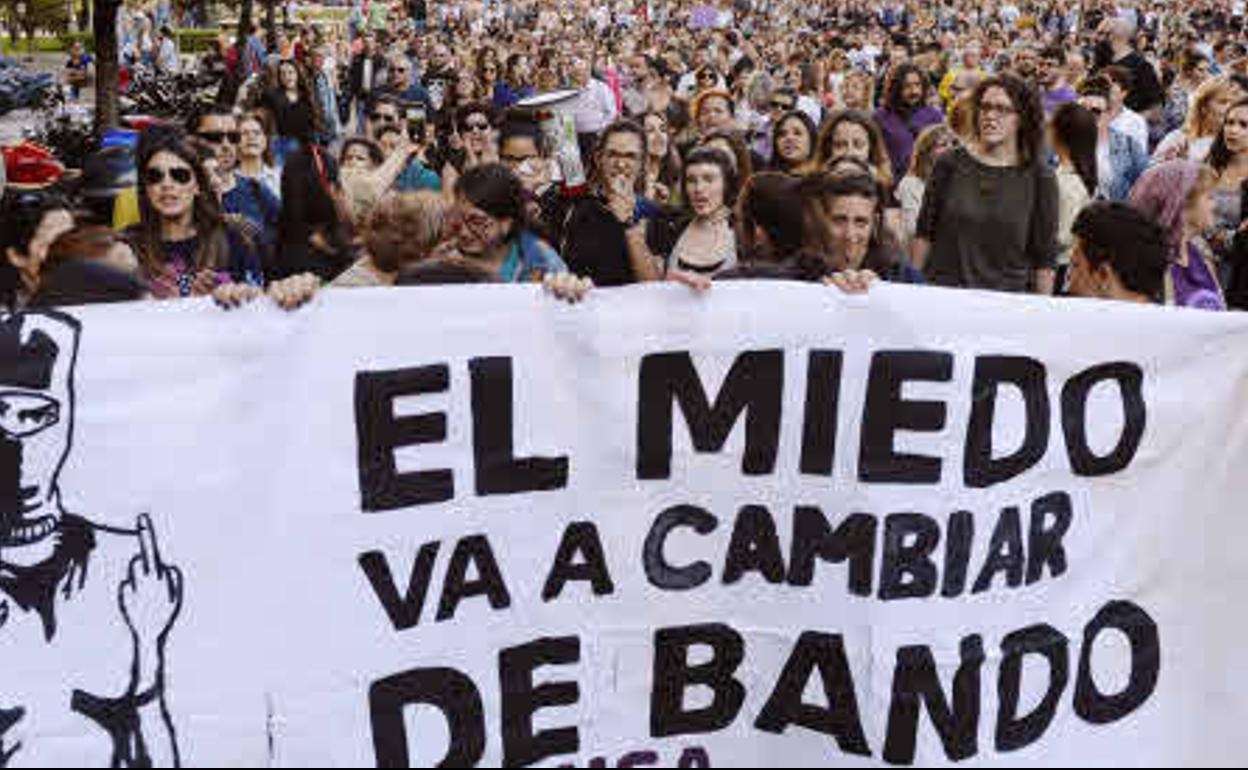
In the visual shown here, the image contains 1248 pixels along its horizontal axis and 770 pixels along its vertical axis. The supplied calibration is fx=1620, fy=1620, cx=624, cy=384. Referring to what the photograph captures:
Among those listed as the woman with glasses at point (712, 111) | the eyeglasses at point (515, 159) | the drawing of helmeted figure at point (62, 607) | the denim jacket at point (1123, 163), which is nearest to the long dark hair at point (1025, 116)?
the denim jacket at point (1123, 163)

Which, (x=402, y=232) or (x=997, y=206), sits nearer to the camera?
(x=402, y=232)

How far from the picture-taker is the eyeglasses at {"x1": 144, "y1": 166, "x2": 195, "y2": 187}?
16.4 ft

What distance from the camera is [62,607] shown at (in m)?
3.54

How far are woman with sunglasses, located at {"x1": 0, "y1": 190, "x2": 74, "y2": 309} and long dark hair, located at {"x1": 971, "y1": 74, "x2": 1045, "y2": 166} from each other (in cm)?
327

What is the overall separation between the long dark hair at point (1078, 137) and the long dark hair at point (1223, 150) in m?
0.50

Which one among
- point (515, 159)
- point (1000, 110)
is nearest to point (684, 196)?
point (1000, 110)

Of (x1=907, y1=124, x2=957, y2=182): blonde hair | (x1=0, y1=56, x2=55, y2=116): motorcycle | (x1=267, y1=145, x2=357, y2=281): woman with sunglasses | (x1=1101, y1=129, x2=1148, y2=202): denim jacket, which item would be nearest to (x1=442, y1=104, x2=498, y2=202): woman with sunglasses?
(x1=267, y1=145, x2=357, y2=281): woman with sunglasses

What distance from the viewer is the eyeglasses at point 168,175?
500 centimetres

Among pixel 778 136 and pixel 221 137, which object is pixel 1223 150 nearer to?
pixel 778 136

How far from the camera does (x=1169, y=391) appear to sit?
12.8 feet

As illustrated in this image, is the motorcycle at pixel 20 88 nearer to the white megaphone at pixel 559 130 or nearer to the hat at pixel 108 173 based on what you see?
the hat at pixel 108 173

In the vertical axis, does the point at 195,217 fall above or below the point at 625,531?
above

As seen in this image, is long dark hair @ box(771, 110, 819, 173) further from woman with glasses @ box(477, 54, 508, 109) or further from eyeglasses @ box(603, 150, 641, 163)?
woman with glasses @ box(477, 54, 508, 109)

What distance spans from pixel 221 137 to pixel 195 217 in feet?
8.09
